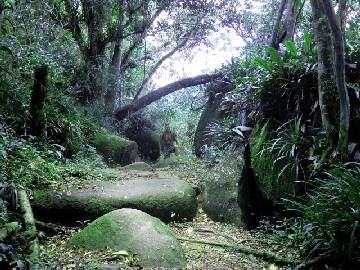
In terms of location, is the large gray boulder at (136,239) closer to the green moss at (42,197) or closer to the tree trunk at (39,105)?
the green moss at (42,197)

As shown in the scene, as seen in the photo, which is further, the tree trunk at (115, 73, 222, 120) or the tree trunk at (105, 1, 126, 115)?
the tree trunk at (115, 73, 222, 120)

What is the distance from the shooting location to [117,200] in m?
5.05

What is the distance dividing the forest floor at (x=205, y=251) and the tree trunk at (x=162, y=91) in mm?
8277

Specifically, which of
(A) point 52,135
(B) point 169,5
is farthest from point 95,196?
(B) point 169,5

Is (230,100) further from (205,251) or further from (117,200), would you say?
(205,251)

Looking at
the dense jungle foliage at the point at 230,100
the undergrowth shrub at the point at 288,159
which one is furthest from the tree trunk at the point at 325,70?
the undergrowth shrub at the point at 288,159

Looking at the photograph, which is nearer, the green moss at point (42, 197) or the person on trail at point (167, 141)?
the green moss at point (42, 197)

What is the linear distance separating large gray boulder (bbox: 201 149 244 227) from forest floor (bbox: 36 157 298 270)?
199 mm

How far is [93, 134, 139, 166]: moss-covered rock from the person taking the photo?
31.5ft

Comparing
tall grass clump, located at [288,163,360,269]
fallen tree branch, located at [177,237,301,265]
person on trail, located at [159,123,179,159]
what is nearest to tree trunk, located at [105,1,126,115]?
person on trail, located at [159,123,179,159]

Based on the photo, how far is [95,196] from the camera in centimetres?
494

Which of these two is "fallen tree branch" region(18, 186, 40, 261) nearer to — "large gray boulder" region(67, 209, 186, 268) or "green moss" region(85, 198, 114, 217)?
"large gray boulder" region(67, 209, 186, 268)

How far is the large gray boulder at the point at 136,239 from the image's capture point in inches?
140

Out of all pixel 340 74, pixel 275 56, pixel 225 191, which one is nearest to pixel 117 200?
pixel 225 191
